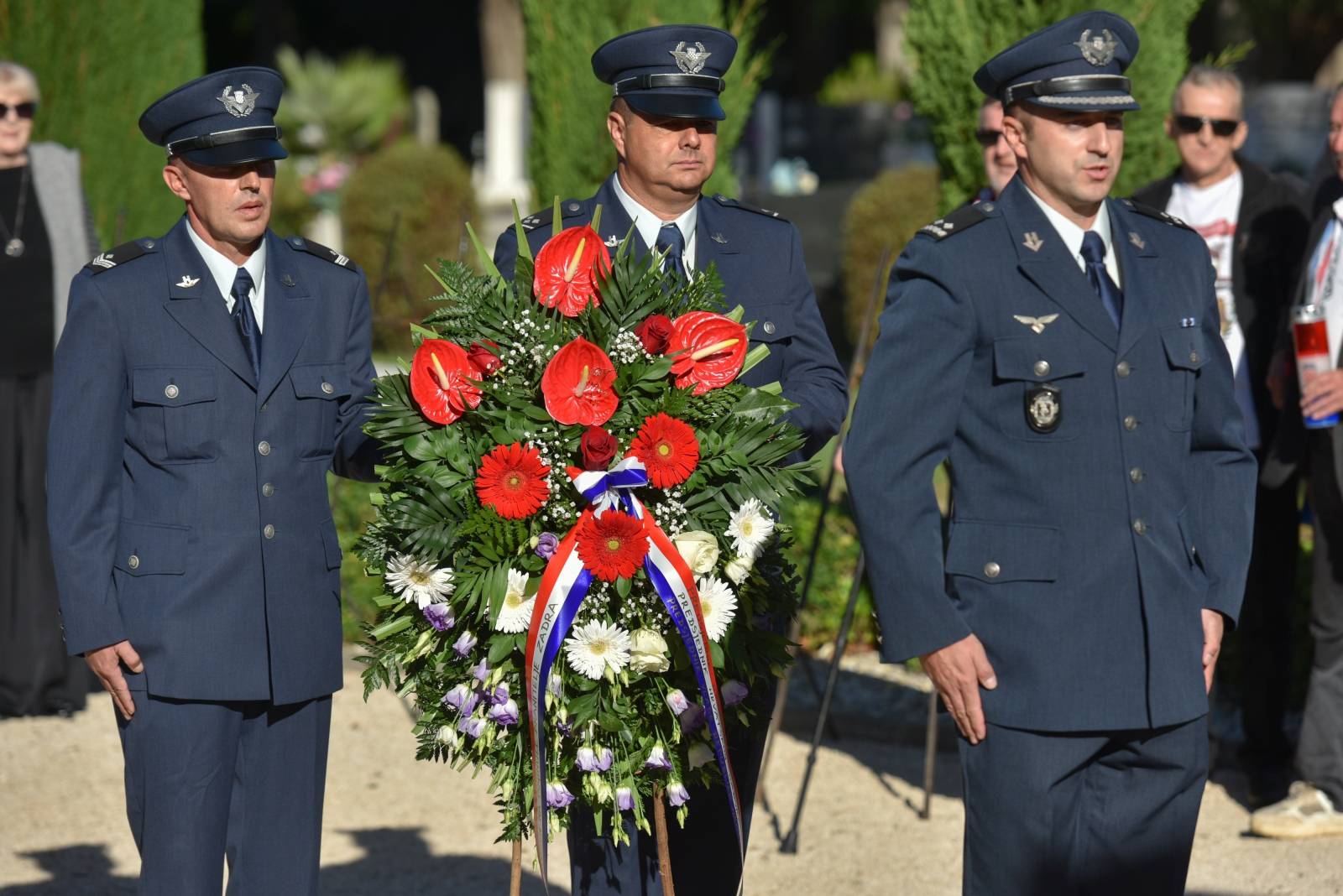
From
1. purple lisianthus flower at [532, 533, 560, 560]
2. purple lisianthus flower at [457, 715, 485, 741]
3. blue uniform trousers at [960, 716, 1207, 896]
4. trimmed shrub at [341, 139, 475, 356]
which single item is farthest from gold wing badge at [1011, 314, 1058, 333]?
trimmed shrub at [341, 139, 475, 356]

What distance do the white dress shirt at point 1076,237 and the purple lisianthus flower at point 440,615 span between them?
55.6 inches

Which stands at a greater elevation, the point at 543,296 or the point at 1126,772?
the point at 543,296

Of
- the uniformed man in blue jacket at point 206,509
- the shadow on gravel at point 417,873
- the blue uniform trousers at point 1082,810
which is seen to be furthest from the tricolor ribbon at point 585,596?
the shadow on gravel at point 417,873

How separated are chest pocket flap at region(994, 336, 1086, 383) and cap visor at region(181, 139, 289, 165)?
153 centimetres

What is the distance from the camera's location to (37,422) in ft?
23.4

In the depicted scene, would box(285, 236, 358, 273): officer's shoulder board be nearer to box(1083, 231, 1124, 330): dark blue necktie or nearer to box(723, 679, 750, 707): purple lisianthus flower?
box(723, 679, 750, 707): purple lisianthus flower

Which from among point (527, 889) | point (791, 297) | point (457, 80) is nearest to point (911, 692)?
point (527, 889)

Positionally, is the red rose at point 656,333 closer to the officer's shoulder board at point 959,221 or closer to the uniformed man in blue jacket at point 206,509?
the officer's shoulder board at point 959,221

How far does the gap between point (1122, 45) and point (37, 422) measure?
4918 mm

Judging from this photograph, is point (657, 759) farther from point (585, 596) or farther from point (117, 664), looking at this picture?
point (117, 664)

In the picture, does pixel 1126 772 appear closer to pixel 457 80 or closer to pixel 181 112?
pixel 181 112

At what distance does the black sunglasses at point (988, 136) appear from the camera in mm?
6203

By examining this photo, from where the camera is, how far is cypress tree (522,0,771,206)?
27.1 ft

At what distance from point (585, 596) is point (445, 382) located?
51cm
